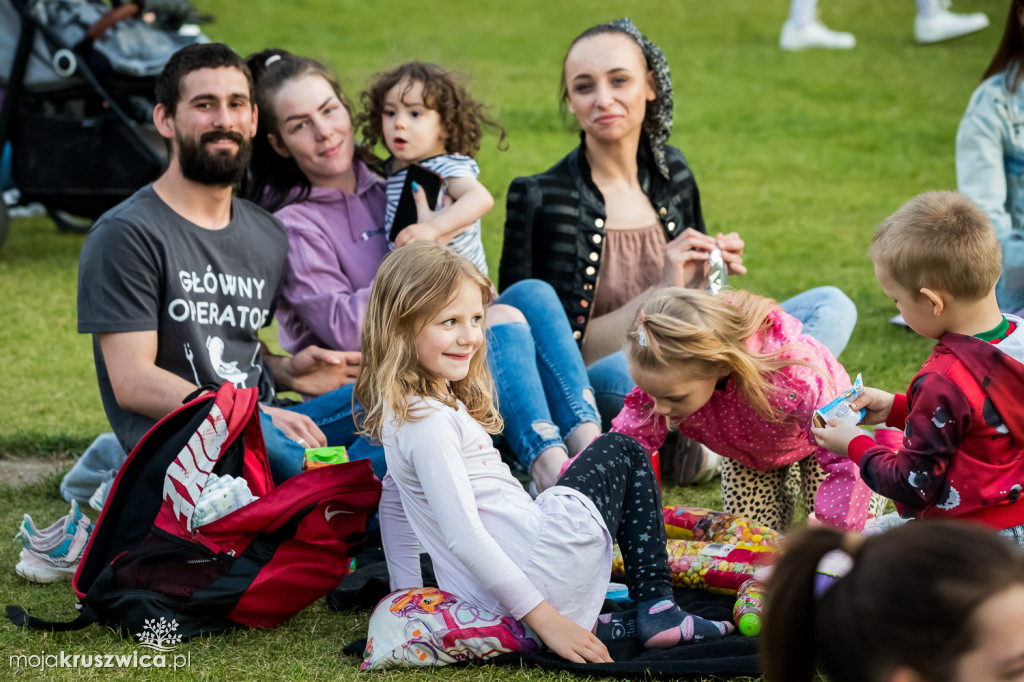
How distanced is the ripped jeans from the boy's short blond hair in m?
1.14

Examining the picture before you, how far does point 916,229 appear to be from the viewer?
2326mm

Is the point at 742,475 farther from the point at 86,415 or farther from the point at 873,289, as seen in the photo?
the point at 873,289

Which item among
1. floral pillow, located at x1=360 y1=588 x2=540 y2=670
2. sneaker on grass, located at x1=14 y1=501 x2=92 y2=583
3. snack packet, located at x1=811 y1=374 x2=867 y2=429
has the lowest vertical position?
sneaker on grass, located at x1=14 y1=501 x2=92 y2=583

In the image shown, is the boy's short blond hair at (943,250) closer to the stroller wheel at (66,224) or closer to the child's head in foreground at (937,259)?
the child's head in foreground at (937,259)

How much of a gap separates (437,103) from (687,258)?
1.00 metres

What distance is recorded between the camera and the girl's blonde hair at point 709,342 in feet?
8.56

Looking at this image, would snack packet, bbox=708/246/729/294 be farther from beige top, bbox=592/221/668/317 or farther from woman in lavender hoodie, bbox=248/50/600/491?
woman in lavender hoodie, bbox=248/50/600/491

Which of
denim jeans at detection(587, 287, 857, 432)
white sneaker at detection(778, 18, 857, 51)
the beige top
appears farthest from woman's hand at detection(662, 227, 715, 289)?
white sneaker at detection(778, 18, 857, 51)

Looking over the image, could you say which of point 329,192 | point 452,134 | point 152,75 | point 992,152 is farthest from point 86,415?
point 992,152

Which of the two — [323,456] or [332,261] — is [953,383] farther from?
[332,261]

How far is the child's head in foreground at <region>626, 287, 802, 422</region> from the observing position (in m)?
2.61

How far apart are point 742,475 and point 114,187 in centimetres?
437

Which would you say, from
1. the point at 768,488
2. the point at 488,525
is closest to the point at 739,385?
the point at 768,488

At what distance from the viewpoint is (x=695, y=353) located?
8.55 ft
